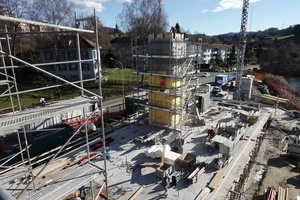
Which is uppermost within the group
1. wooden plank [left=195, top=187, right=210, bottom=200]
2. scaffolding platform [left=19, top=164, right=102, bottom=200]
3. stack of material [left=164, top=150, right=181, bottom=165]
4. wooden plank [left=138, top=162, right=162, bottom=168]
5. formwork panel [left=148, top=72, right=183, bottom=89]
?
formwork panel [left=148, top=72, right=183, bottom=89]

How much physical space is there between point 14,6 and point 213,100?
34.7 meters

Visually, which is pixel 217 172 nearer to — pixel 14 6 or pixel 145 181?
pixel 145 181

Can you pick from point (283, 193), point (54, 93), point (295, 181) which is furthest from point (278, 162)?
point (54, 93)

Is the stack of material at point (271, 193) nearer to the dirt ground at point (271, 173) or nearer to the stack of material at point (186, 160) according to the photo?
the dirt ground at point (271, 173)

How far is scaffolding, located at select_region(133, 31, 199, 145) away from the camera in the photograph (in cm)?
1630

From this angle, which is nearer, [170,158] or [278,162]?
[170,158]

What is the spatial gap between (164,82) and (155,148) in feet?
19.0

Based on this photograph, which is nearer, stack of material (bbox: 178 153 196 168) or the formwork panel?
stack of material (bbox: 178 153 196 168)

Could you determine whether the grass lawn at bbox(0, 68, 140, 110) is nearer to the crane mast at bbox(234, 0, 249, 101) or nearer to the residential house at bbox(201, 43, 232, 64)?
the crane mast at bbox(234, 0, 249, 101)

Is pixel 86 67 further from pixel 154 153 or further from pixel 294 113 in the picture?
pixel 294 113

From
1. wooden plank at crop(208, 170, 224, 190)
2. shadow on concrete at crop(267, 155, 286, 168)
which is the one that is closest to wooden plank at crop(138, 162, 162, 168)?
wooden plank at crop(208, 170, 224, 190)

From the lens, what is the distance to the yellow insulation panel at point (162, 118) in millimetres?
17922

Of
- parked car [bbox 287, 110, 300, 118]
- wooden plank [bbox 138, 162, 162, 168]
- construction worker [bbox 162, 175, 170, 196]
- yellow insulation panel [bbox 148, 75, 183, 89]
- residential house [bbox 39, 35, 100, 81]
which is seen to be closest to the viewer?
construction worker [bbox 162, 175, 170, 196]

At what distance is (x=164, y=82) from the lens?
57.0 ft
